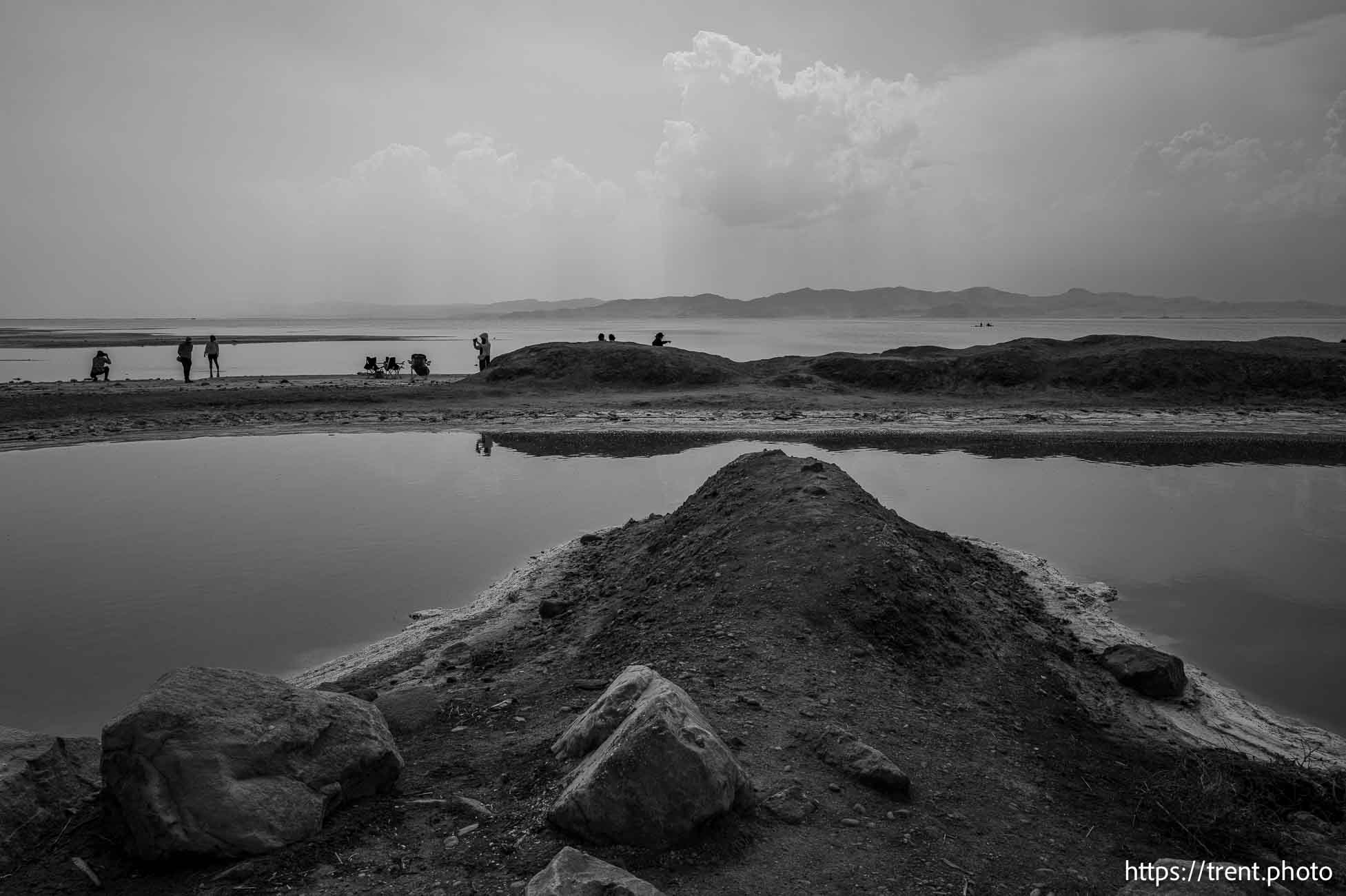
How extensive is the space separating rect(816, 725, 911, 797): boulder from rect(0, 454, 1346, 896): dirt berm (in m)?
0.09

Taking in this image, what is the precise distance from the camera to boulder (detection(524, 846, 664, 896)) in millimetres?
3719

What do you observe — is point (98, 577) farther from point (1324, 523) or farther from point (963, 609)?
point (1324, 523)

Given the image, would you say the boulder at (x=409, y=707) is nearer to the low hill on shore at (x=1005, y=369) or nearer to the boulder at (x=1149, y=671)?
the boulder at (x=1149, y=671)

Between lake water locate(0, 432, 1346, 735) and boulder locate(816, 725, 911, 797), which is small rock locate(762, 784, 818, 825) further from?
lake water locate(0, 432, 1346, 735)

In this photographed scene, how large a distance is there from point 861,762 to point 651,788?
1567mm

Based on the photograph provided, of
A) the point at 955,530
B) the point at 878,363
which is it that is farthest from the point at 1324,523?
the point at 878,363

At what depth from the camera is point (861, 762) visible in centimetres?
527

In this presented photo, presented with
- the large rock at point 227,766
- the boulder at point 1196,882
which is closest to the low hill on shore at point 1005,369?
the large rock at point 227,766

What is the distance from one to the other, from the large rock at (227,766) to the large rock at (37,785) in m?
0.39

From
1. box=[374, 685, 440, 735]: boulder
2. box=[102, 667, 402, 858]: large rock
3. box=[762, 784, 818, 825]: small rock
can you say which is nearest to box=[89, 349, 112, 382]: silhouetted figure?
box=[374, 685, 440, 735]: boulder

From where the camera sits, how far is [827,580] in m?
7.90

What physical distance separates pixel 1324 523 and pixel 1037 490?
454cm

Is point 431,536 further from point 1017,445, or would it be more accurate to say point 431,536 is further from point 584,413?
point 1017,445

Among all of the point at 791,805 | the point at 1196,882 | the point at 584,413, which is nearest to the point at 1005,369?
the point at 584,413
